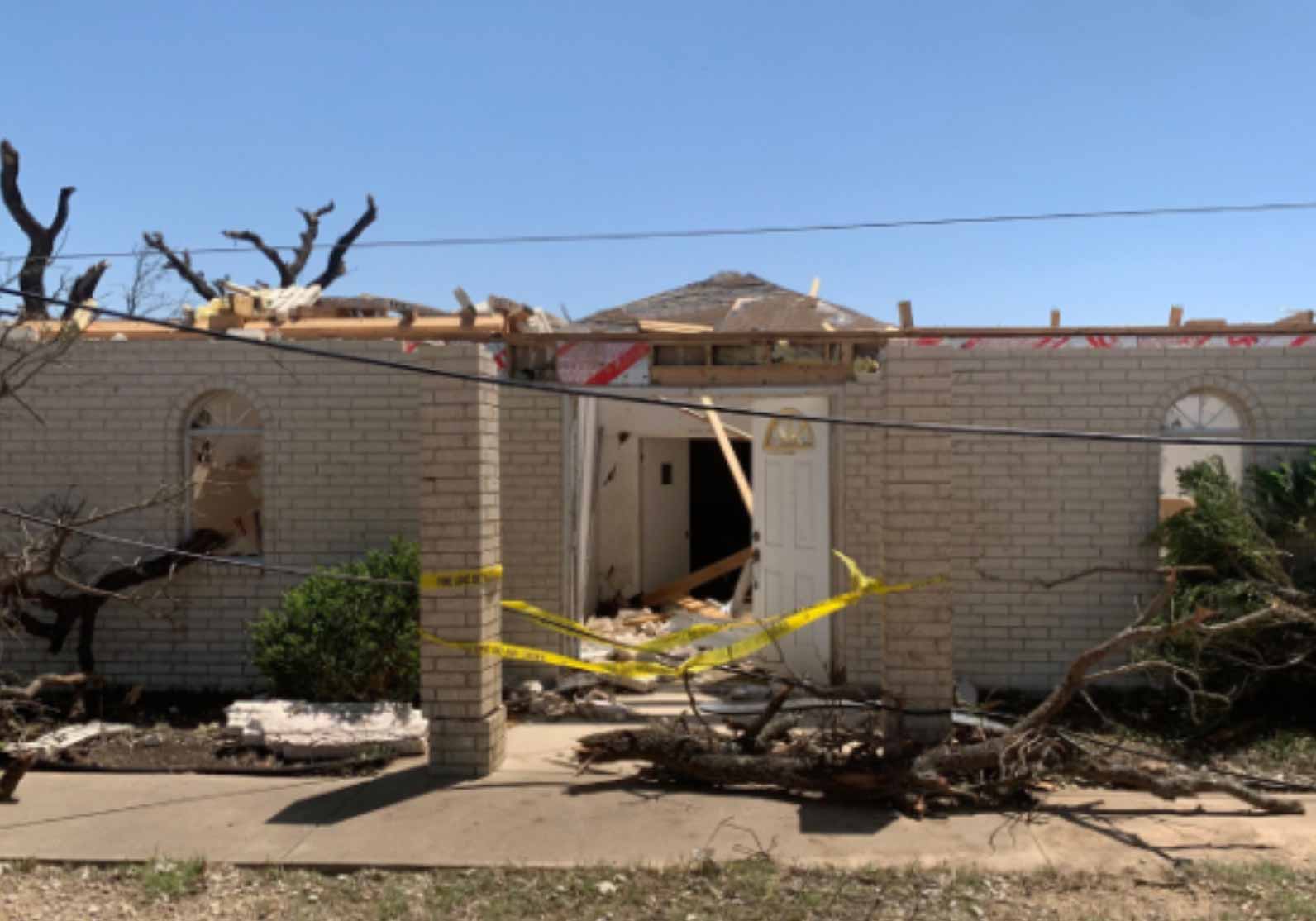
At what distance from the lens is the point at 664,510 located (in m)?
14.7

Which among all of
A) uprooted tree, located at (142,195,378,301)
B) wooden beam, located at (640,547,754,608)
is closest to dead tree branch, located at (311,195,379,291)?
uprooted tree, located at (142,195,378,301)

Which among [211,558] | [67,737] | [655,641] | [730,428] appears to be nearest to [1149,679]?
[655,641]

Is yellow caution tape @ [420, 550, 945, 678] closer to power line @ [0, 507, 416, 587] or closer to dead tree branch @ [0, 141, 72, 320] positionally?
power line @ [0, 507, 416, 587]

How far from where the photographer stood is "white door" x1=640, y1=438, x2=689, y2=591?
14.1 metres

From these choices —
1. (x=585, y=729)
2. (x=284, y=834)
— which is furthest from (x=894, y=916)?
(x=585, y=729)

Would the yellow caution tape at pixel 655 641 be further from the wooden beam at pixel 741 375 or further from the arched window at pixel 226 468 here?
the arched window at pixel 226 468

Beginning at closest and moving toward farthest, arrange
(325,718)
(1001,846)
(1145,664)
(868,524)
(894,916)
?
(894,916) → (1001,846) → (1145,664) → (325,718) → (868,524)

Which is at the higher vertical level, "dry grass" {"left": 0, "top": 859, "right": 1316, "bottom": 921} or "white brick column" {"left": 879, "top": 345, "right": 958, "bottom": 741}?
"white brick column" {"left": 879, "top": 345, "right": 958, "bottom": 741}

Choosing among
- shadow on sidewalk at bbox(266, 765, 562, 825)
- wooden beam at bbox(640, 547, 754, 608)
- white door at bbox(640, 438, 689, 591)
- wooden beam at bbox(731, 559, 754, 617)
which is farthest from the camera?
white door at bbox(640, 438, 689, 591)

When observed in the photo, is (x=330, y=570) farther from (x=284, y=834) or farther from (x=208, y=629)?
(x=284, y=834)

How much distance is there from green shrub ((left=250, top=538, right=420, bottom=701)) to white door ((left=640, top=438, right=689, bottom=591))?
618cm

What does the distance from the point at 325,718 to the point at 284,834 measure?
158cm

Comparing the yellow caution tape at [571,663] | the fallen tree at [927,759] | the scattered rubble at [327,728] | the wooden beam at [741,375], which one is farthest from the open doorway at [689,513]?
the fallen tree at [927,759]

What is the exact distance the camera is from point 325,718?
7414mm
